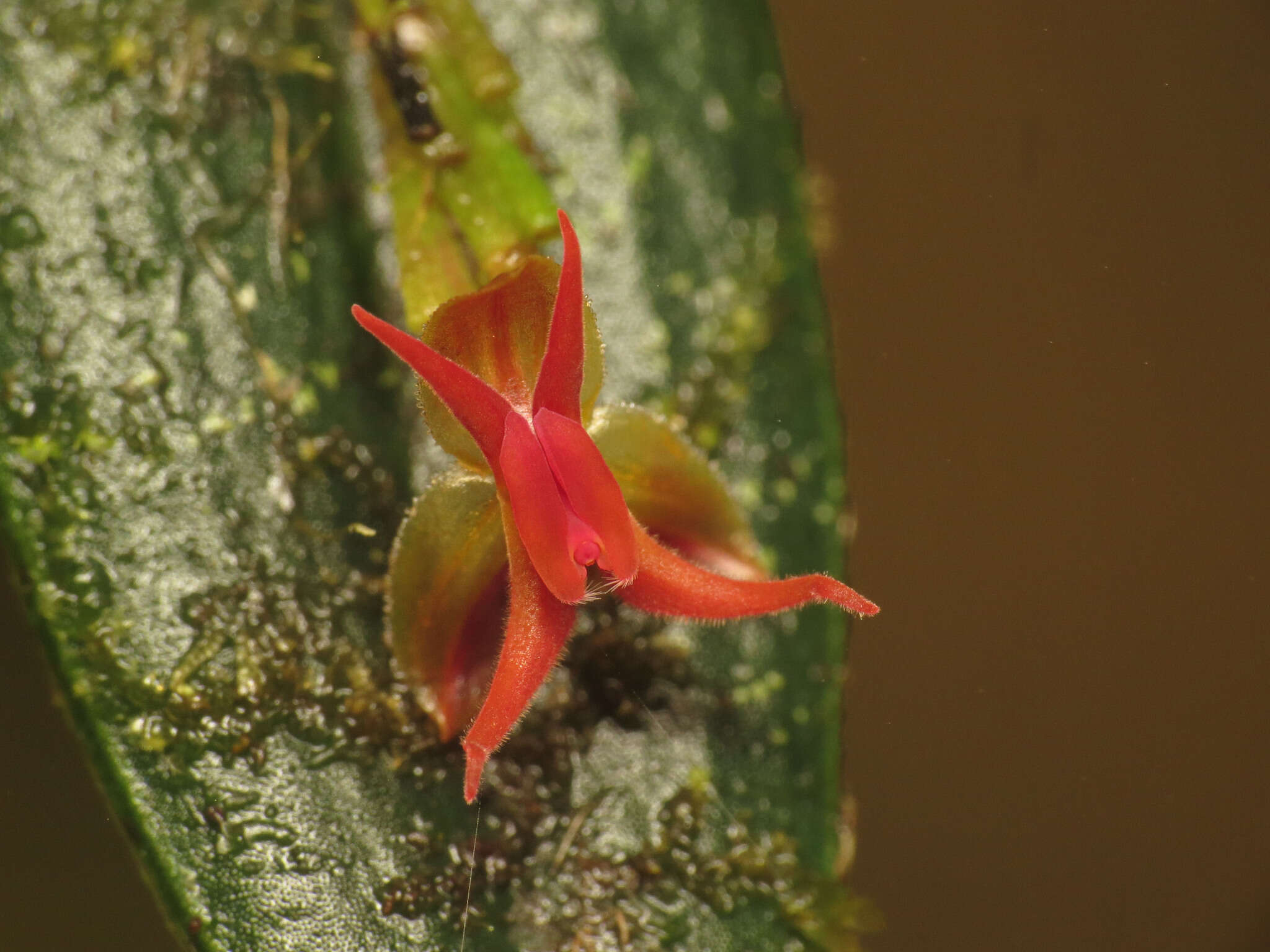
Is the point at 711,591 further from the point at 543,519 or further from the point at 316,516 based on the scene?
the point at 316,516

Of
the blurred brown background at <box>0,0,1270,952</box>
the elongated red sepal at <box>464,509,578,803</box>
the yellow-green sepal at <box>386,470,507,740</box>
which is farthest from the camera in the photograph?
the blurred brown background at <box>0,0,1270,952</box>

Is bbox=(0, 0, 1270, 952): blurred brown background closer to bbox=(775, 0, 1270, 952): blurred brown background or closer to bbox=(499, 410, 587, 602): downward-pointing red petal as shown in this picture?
bbox=(775, 0, 1270, 952): blurred brown background

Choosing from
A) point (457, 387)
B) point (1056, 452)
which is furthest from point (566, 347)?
point (1056, 452)

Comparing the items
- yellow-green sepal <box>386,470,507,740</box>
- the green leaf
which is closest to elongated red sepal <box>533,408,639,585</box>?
yellow-green sepal <box>386,470,507,740</box>

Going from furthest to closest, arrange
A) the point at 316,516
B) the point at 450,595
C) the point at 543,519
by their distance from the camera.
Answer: the point at 316,516 → the point at 450,595 → the point at 543,519

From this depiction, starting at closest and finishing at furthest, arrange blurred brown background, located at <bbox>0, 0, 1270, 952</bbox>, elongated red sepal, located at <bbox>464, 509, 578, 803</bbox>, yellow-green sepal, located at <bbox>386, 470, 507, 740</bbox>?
elongated red sepal, located at <bbox>464, 509, 578, 803</bbox>, yellow-green sepal, located at <bbox>386, 470, 507, 740</bbox>, blurred brown background, located at <bbox>0, 0, 1270, 952</bbox>

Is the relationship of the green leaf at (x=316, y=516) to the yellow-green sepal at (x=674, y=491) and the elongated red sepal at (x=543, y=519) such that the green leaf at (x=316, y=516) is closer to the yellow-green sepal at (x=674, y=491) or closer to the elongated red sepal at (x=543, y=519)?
the yellow-green sepal at (x=674, y=491)
